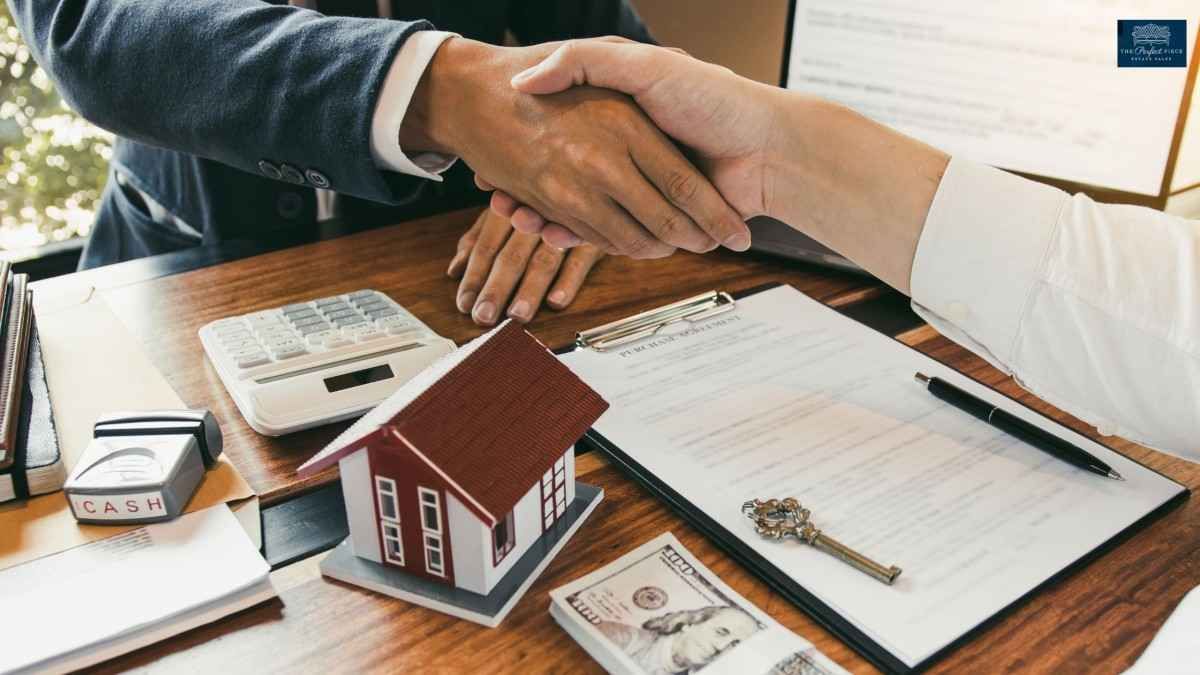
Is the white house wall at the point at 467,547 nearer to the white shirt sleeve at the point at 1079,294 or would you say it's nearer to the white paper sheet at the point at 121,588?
the white paper sheet at the point at 121,588

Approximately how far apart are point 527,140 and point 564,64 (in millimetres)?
77

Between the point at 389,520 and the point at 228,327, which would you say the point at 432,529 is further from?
the point at 228,327

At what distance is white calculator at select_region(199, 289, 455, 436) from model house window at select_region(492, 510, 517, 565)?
228mm

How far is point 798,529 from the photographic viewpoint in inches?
22.7

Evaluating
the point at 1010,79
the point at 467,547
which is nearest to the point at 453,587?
the point at 467,547

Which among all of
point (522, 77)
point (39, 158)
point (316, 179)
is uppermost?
point (522, 77)

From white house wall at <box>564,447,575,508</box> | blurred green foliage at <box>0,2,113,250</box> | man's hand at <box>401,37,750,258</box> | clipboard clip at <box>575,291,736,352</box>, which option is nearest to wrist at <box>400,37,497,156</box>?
man's hand at <box>401,37,750,258</box>

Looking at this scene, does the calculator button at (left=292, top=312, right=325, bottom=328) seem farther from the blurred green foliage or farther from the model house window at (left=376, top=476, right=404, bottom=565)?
the blurred green foliage

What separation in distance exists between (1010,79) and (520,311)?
551 millimetres

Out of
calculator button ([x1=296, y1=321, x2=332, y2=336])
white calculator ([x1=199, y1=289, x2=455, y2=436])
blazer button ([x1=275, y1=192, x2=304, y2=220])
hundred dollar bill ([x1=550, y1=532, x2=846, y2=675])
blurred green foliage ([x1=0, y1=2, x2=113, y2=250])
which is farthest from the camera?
blurred green foliage ([x1=0, y1=2, x2=113, y2=250])

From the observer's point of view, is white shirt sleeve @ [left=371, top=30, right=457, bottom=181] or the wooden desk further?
white shirt sleeve @ [left=371, top=30, right=457, bottom=181]

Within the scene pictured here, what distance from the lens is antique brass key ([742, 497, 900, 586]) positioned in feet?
1.79

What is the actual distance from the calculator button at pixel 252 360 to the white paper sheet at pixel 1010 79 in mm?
667

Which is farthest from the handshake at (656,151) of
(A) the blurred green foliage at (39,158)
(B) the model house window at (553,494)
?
(A) the blurred green foliage at (39,158)
